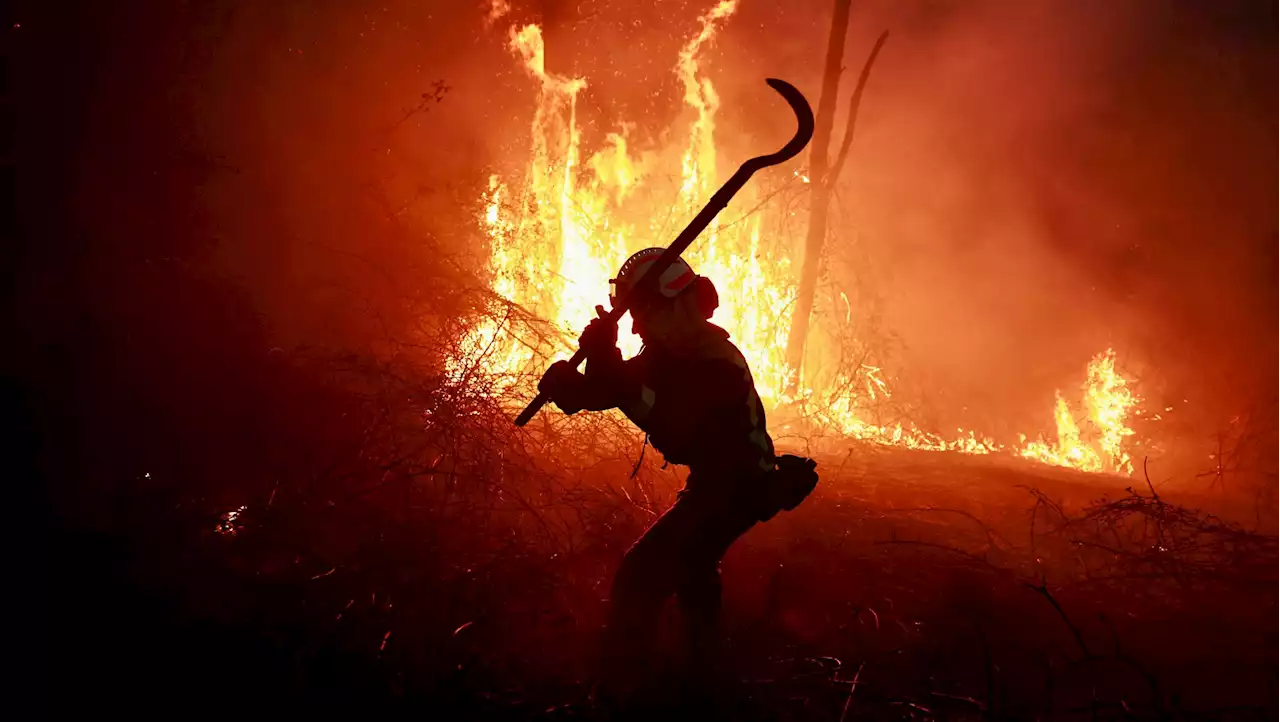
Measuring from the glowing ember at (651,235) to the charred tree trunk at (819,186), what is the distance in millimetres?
403

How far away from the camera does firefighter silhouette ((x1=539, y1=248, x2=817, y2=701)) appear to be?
3.54 metres

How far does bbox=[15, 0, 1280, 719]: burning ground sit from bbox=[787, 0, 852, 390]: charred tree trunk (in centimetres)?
32

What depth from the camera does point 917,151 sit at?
16234 millimetres

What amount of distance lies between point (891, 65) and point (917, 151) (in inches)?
79.4

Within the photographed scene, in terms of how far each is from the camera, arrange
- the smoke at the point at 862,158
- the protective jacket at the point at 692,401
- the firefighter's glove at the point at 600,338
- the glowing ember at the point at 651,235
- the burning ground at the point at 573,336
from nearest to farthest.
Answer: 1. the protective jacket at the point at 692,401
2. the firefighter's glove at the point at 600,338
3. the burning ground at the point at 573,336
4. the smoke at the point at 862,158
5. the glowing ember at the point at 651,235

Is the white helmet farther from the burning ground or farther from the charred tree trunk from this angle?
the charred tree trunk

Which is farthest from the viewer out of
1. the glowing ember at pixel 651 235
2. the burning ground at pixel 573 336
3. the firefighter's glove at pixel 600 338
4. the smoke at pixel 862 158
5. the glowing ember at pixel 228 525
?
the glowing ember at pixel 651 235

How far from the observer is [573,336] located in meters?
8.10

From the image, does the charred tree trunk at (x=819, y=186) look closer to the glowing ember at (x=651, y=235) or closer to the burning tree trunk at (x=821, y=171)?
the burning tree trunk at (x=821, y=171)

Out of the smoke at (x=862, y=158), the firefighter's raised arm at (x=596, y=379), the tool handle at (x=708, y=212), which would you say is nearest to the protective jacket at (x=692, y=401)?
the firefighter's raised arm at (x=596, y=379)

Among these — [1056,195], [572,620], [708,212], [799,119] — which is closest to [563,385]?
[708,212]

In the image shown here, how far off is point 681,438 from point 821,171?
890cm

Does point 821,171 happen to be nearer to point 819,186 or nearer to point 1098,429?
point 819,186

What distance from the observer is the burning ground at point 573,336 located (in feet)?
14.0
